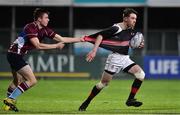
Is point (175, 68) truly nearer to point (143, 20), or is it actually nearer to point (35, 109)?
point (143, 20)

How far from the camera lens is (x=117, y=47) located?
16203 mm

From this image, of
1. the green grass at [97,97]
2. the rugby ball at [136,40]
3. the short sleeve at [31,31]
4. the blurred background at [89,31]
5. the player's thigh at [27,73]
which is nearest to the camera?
the short sleeve at [31,31]

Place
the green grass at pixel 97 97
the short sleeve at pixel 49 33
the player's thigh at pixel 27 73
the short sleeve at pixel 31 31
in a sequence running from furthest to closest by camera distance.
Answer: the green grass at pixel 97 97, the short sleeve at pixel 49 33, the player's thigh at pixel 27 73, the short sleeve at pixel 31 31

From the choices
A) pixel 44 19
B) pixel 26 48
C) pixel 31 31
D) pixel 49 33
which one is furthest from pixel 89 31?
pixel 31 31

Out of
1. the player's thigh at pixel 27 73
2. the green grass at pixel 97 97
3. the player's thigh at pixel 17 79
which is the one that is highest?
the player's thigh at pixel 27 73

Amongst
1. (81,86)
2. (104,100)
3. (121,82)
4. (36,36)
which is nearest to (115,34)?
(36,36)

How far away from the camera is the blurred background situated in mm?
30250

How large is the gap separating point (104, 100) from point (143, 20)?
1697 centimetres

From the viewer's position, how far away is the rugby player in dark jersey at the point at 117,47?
15977mm

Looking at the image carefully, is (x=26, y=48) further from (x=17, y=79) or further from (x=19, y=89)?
(x=17, y=79)

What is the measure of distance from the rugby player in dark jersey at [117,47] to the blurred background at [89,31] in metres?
13.9

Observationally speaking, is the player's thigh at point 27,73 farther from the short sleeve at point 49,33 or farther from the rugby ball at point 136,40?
the rugby ball at point 136,40

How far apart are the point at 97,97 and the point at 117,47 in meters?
4.95

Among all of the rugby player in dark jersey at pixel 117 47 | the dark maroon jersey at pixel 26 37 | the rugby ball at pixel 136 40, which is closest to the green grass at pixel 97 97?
the rugby player in dark jersey at pixel 117 47
